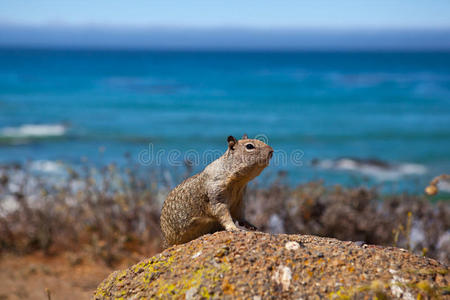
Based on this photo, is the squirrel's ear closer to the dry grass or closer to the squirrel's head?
the squirrel's head

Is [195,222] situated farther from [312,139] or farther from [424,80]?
[424,80]

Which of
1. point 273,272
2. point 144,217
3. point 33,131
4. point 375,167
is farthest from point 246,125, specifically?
point 273,272

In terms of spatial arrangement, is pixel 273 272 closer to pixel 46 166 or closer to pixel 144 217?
pixel 144 217

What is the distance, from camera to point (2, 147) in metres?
17.8

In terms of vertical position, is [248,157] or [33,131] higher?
[248,157]

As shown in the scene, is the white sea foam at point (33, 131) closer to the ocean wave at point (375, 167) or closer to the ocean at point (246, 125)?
the ocean at point (246, 125)

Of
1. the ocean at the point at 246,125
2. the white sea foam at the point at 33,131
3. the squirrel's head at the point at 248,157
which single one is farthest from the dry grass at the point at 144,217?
the white sea foam at the point at 33,131

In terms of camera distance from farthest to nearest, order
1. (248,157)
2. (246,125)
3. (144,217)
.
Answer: (246,125) → (144,217) → (248,157)

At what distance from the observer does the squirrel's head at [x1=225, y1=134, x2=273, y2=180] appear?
2.86 meters

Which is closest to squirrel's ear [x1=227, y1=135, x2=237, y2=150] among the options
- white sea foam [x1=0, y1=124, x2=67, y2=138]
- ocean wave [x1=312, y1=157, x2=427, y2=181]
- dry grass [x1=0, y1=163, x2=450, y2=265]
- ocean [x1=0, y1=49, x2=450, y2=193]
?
dry grass [x1=0, y1=163, x2=450, y2=265]

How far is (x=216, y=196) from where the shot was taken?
2986 millimetres

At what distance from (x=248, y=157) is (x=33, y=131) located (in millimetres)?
19734

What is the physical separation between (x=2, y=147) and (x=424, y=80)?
38.5 m

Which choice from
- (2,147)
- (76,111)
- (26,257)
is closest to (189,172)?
(26,257)
